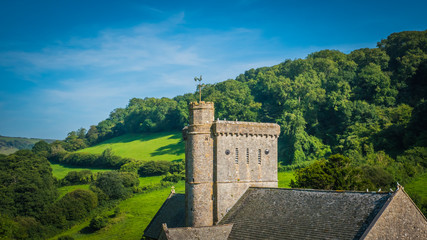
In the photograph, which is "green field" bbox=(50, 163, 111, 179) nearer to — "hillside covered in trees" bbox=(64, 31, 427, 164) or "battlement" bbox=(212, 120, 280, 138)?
"hillside covered in trees" bbox=(64, 31, 427, 164)

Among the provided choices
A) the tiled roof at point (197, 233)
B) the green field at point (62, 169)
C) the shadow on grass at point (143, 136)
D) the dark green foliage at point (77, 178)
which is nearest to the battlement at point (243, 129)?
the tiled roof at point (197, 233)

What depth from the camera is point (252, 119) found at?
93.1 meters

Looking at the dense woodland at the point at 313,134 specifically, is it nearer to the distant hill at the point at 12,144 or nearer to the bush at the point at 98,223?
the bush at the point at 98,223

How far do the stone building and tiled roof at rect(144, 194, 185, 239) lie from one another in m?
0.04

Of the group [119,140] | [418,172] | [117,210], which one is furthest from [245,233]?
[119,140]

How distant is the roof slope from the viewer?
68.5 feet

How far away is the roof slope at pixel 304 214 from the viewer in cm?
2089

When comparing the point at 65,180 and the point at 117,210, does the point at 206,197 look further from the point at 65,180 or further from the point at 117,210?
the point at 65,180

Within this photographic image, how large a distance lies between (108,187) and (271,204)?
52.4m

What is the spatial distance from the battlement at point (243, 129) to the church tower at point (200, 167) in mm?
798

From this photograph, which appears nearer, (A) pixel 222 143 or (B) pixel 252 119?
(A) pixel 222 143

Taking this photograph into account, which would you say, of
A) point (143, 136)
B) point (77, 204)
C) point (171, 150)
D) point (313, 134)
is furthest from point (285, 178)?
point (143, 136)

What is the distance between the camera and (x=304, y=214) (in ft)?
76.6

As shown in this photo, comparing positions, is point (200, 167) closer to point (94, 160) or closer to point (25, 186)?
point (25, 186)
